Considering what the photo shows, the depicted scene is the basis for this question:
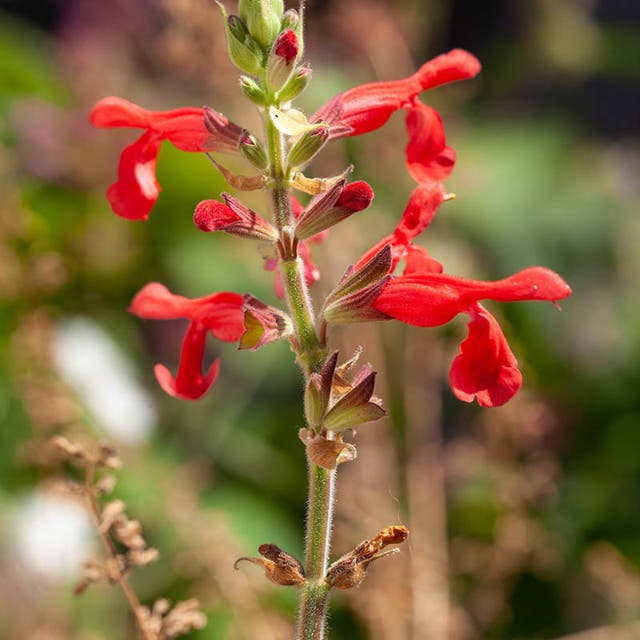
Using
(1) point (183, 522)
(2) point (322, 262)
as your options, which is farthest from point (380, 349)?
(1) point (183, 522)

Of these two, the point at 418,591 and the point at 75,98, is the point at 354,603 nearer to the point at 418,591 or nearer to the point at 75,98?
the point at 418,591

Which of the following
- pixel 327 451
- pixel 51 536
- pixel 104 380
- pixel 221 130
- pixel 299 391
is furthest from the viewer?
pixel 299 391

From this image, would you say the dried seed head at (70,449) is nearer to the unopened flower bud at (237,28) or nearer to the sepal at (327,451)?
the sepal at (327,451)

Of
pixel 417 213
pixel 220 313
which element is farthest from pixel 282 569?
pixel 417 213

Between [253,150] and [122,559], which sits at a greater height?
[253,150]

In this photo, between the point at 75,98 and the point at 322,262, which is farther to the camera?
the point at 75,98

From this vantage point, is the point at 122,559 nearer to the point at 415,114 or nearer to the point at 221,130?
the point at 221,130
